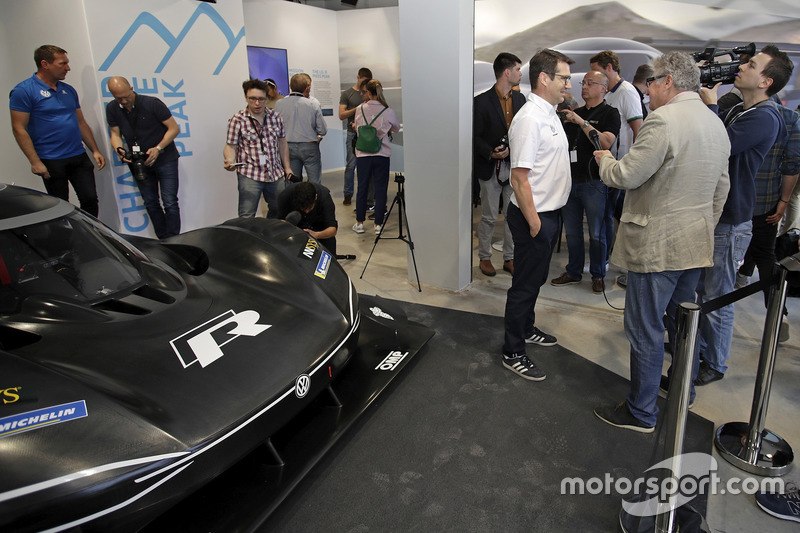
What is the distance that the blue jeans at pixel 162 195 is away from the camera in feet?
16.3

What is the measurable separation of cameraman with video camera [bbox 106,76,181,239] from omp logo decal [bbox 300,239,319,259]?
2972 millimetres

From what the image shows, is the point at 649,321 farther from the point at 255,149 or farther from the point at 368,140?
the point at 368,140

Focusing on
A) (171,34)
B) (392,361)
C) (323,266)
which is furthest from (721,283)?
(171,34)

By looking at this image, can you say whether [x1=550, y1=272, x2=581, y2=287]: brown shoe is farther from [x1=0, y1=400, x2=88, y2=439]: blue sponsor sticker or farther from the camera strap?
[x1=0, y1=400, x2=88, y2=439]: blue sponsor sticker

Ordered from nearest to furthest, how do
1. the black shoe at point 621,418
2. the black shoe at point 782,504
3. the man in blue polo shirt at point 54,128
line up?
the black shoe at point 782,504
the black shoe at point 621,418
the man in blue polo shirt at point 54,128

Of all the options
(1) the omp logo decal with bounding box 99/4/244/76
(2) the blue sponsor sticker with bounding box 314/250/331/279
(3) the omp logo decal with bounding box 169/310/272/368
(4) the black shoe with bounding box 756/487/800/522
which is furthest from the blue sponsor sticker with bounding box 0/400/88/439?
(1) the omp logo decal with bounding box 99/4/244/76

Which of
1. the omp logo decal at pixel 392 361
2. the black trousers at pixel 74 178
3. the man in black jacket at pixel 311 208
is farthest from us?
the black trousers at pixel 74 178

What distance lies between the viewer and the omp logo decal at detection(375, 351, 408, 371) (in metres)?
2.50

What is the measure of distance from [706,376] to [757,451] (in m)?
0.65

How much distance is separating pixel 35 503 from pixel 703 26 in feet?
21.6

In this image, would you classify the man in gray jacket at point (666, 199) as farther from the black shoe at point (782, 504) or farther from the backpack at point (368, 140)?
the backpack at point (368, 140)

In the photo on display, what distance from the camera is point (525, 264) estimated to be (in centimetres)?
271

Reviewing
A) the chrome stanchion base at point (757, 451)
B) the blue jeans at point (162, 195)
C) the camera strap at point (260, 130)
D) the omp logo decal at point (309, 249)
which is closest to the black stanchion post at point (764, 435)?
the chrome stanchion base at point (757, 451)

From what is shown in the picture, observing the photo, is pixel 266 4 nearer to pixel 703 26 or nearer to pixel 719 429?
pixel 703 26
